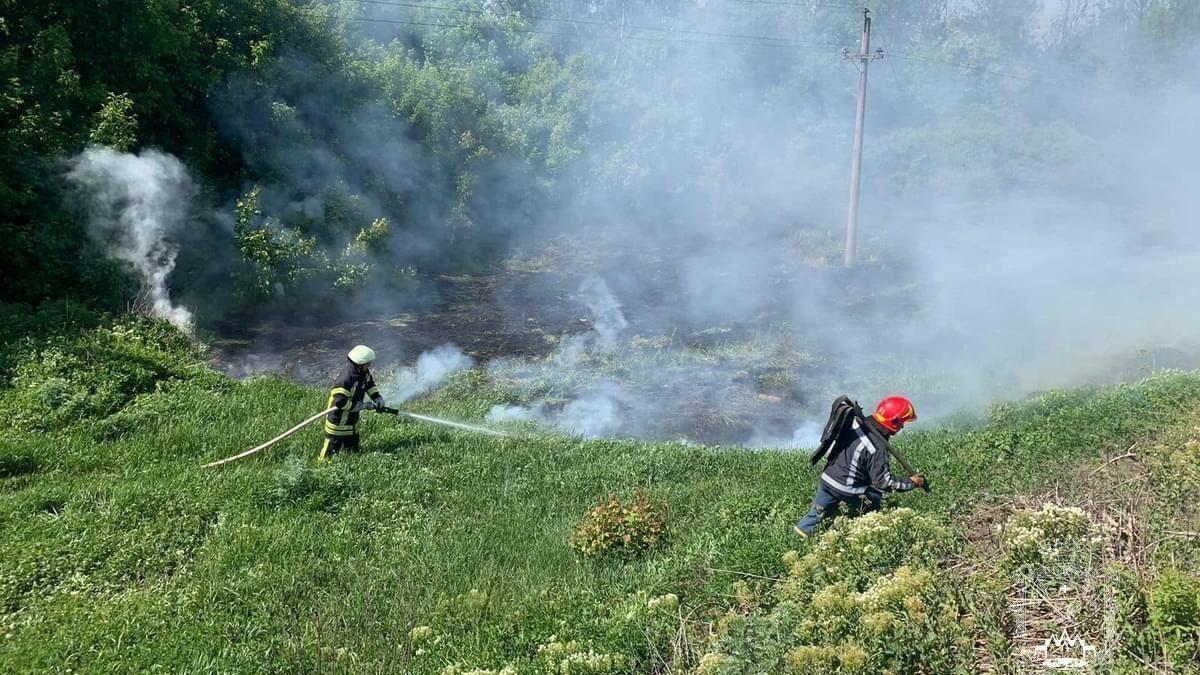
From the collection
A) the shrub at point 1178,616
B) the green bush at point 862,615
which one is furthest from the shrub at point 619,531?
the shrub at point 1178,616

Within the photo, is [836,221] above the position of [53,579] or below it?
above

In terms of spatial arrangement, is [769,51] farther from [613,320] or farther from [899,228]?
[613,320]

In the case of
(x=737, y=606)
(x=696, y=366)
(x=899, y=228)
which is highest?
(x=899, y=228)

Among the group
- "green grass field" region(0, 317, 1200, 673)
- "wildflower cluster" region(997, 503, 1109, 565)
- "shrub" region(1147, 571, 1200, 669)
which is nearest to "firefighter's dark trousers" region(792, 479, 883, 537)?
"green grass field" region(0, 317, 1200, 673)

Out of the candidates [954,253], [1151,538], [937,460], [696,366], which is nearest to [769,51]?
[954,253]

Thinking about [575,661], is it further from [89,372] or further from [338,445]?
[89,372]

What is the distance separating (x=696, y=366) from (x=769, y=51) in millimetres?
Result: 29864

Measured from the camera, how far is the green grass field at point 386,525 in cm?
489

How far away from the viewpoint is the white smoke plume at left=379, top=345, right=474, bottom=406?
458 inches

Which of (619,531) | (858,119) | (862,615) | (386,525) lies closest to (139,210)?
(386,525)

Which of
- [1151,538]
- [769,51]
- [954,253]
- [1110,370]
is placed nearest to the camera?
[1151,538]

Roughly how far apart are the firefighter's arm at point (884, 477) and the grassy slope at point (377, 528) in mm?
727

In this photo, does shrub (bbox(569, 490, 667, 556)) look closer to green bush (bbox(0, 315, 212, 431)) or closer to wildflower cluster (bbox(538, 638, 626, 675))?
wildflower cluster (bbox(538, 638, 626, 675))

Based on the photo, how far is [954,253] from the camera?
23062 mm
